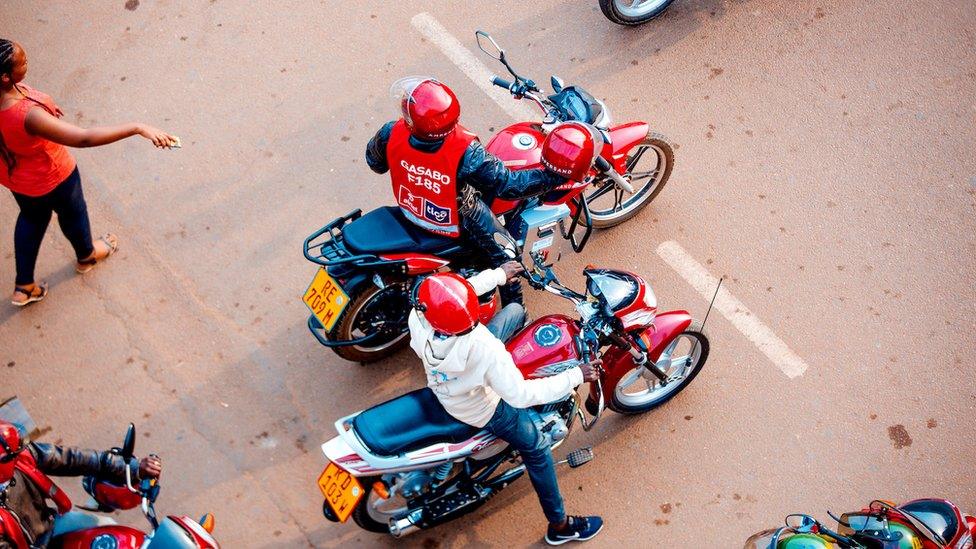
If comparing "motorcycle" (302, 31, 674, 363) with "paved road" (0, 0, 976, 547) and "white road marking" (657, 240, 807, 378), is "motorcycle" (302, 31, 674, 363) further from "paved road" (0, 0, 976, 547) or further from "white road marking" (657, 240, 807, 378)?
"white road marking" (657, 240, 807, 378)

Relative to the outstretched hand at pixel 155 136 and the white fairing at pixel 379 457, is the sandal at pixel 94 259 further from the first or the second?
the white fairing at pixel 379 457

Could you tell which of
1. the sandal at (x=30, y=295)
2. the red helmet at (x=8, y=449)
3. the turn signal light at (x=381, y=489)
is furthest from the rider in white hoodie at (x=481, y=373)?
the sandal at (x=30, y=295)

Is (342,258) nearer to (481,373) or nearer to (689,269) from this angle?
(481,373)

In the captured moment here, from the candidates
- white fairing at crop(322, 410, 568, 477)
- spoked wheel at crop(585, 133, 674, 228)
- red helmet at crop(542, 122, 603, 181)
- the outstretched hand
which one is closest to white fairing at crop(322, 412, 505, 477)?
white fairing at crop(322, 410, 568, 477)

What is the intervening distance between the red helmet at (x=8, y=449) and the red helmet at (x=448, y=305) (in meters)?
1.75

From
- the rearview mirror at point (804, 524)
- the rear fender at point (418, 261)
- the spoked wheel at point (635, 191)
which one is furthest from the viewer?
the spoked wheel at point (635, 191)

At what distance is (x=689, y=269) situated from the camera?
19.0 ft

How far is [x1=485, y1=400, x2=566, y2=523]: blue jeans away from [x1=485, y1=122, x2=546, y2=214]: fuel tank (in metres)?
1.35

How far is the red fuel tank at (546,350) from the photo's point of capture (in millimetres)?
4316

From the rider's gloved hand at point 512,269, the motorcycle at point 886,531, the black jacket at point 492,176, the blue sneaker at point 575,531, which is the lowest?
the blue sneaker at point 575,531

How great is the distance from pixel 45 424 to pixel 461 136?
304 centimetres

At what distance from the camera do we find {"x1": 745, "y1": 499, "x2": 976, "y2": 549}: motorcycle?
13.0 ft

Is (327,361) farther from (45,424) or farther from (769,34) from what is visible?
(769,34)

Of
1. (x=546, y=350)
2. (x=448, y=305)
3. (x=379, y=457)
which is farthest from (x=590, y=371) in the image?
(x=379, y=457)
